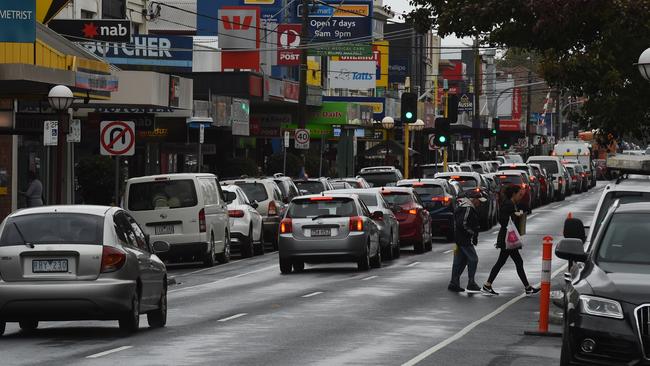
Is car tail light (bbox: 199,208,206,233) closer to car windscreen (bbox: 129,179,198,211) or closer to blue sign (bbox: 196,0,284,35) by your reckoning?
car windscreen (bbox: 129,179,198,211)

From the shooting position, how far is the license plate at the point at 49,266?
17.6 m

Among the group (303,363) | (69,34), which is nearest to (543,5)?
(303,363)

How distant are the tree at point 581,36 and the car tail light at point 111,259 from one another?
9.59m

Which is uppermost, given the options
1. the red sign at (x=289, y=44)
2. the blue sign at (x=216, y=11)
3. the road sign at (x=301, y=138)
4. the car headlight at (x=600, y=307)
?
the blue sign at (x=216, y=11)

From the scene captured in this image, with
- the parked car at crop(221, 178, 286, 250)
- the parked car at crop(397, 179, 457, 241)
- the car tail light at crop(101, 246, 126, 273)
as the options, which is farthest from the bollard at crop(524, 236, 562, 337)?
the parked car at crop(397, 179, 457, 241)

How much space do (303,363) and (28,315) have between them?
3860 mm

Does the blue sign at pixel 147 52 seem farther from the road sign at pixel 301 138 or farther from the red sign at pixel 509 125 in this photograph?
the red sign at pixel 509 125

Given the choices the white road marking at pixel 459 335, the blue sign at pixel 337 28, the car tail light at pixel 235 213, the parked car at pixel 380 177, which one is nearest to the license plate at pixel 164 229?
the car tail light at pixel 235 213

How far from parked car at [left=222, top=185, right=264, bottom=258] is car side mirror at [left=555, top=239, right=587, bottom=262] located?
22031 millimetres

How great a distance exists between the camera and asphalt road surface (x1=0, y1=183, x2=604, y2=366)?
625 inches

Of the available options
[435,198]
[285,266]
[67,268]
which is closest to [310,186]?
[435,198]

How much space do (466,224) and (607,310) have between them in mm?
13379

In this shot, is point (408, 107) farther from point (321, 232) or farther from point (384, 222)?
point (321, 232)

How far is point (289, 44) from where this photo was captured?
6322 cm
